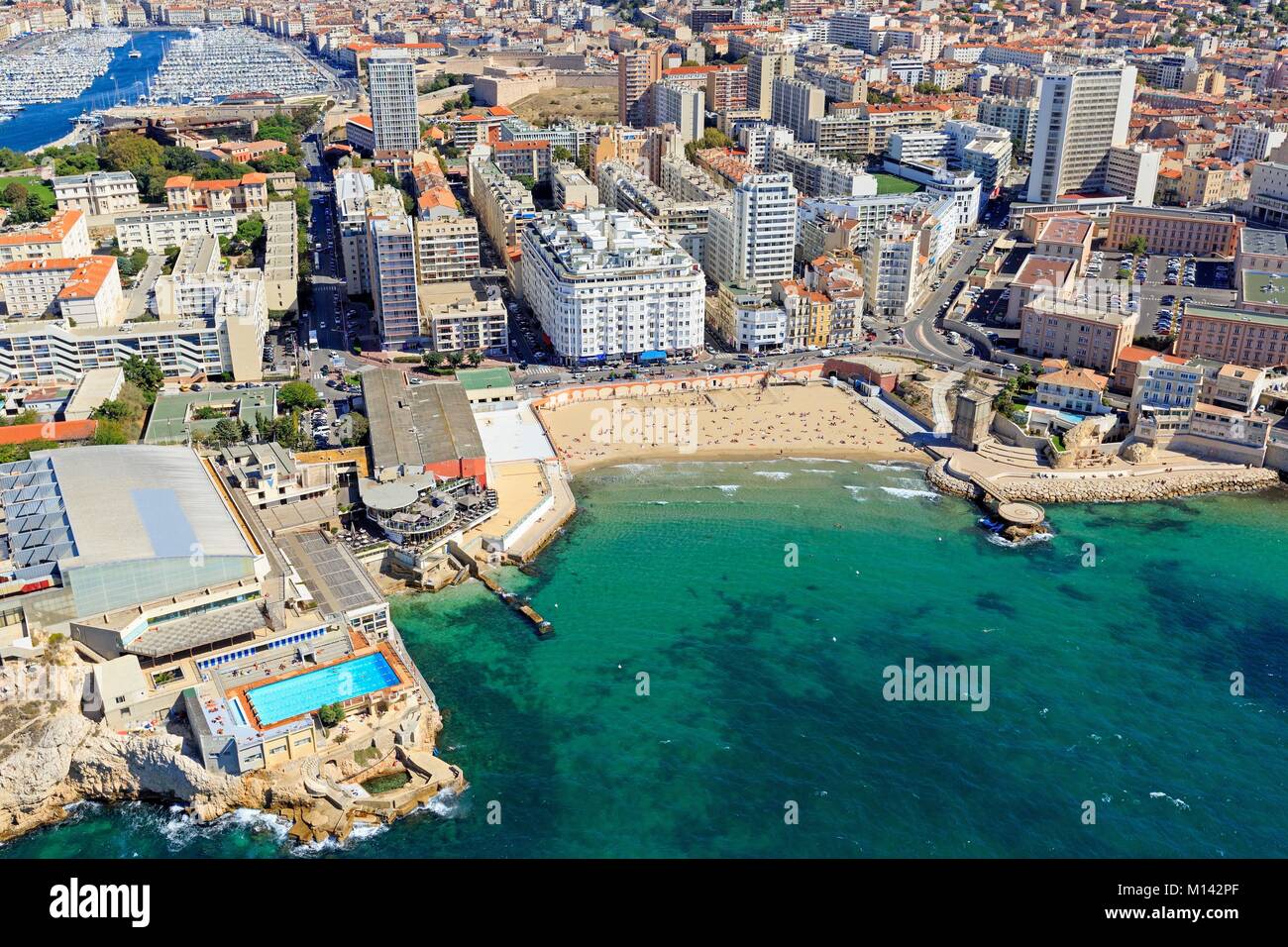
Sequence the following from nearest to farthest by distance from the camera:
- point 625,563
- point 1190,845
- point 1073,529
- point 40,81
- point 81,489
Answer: point 1190,845 < point 81,489 < point 625,563 < point 1073,529 < point 40,81

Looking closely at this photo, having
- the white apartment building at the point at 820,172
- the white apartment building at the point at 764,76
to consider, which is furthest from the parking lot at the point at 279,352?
the white apartment building at the point at 764,76

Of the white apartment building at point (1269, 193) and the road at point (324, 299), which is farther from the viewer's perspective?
the white apartment building at point (1269, 193)

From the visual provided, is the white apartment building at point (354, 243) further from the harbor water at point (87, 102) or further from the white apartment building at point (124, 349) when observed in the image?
the harbor water at point (87, 102)

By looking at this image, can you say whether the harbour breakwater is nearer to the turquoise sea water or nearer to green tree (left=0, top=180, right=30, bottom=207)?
the turquoise sea water

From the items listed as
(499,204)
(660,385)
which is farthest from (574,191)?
(660,385)

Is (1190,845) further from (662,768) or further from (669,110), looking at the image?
(669,110)

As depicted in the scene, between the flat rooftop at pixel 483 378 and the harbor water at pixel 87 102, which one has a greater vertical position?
the harbor water at pixel 87 102
